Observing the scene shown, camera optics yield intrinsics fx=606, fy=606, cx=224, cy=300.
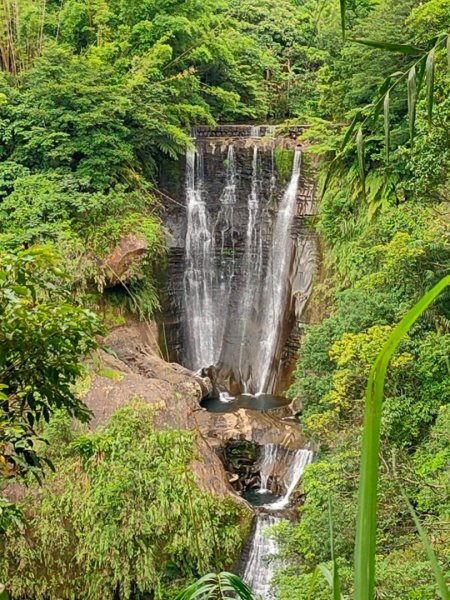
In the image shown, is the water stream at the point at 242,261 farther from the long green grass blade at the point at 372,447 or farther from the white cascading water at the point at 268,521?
the long green grass blade at the point at 372,447

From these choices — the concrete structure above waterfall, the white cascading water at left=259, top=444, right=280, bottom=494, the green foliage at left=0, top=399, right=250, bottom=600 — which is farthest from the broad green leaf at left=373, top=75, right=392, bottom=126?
the concrete structure above waterfall

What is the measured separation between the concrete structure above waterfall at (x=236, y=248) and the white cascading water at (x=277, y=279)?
0.02m

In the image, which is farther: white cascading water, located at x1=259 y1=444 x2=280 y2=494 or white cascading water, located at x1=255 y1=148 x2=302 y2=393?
white cascading water, located at x1=255 y1=148 x2=302 y2=393

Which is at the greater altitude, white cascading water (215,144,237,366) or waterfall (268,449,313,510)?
white cascading water (215,144,237,366)

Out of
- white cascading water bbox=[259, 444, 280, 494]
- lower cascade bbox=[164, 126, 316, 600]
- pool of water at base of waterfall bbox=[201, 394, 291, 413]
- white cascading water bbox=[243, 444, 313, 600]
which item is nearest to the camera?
white cascading water bbox=[243, 444, 313, 600]

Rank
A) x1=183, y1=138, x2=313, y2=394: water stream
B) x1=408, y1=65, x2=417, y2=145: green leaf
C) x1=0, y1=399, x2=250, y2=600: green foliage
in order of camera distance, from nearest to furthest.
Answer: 1. x1=408, y1=65, x2=417, y2=145: green leaf
2. x1=0, y1=399, x2=250, y2=600: green foliage
3. x1=183, y1=138, x2=313, y2=394: water stream

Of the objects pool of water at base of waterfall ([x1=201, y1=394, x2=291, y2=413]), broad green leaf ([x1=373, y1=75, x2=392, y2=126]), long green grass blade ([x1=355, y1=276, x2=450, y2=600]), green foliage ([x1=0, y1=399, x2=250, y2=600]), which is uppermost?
broad green leaf ([x1=373, y1=75, x2=392, y2=126])

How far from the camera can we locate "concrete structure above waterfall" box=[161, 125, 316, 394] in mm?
13008

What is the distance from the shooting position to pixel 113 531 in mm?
6348

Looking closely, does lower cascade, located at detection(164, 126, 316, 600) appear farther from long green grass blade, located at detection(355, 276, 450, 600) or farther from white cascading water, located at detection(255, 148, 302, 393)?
long green grass blade, located at detection(355, 276, 450, 600)

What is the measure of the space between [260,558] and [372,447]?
7772 millimetres

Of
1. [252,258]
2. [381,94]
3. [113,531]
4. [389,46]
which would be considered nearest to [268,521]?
[113,531]

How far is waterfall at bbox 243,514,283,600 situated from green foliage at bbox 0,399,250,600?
80cm

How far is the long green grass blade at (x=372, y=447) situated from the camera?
416mm
